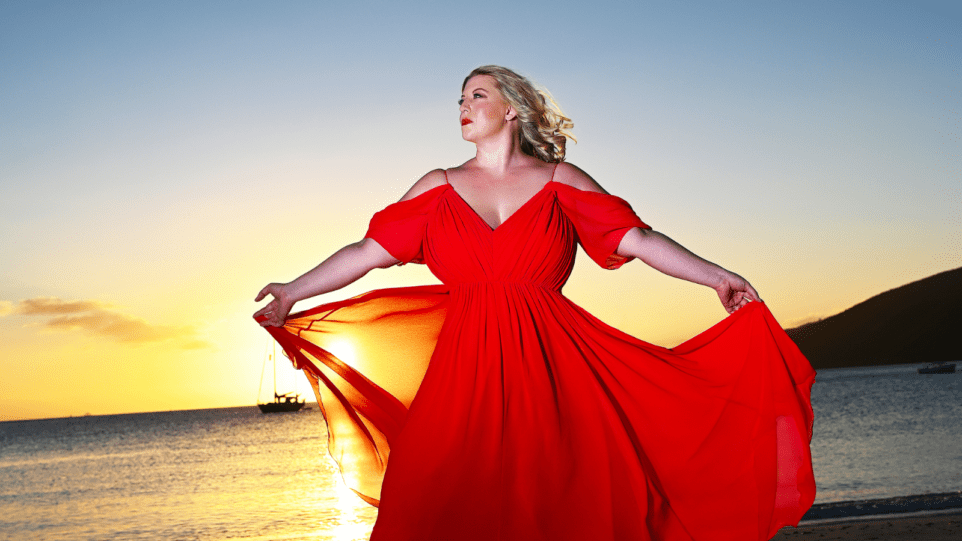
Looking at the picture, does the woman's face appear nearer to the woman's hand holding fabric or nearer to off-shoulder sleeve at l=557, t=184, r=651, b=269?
off-shoulder sleeve at l=557, t=184, r=651, b=269

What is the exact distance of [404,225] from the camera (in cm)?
302

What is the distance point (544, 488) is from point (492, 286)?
0.75 metres

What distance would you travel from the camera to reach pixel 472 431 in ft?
8.32

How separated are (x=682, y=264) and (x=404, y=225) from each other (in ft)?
3.54

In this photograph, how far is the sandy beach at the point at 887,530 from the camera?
219 inches

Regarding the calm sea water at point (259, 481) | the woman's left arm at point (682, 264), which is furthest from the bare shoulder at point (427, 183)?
the calm sea water at point (259, 481)

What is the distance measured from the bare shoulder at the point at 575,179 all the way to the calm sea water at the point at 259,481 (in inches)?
304

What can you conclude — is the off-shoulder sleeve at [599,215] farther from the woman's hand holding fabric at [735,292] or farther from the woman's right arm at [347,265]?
the woman's right arm at [347,265]

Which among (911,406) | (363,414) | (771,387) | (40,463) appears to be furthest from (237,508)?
(911,406)

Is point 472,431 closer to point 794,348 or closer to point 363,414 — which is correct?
point 363,414

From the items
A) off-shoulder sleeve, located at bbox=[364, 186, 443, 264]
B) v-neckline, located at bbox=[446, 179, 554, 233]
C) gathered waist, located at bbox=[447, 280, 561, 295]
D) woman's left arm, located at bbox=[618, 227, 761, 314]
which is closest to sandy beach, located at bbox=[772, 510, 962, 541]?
woman's left arm, located at bbox=[618, 227, 761, 314]

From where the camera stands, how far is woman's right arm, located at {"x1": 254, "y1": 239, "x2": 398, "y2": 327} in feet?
10.1

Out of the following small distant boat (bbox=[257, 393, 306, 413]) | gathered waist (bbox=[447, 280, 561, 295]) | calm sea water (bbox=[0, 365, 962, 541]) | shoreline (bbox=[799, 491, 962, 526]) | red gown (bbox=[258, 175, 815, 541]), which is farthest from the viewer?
small distant boat (bbox=[257, 393, 306, 413])

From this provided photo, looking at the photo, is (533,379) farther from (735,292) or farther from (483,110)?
(483,110)
